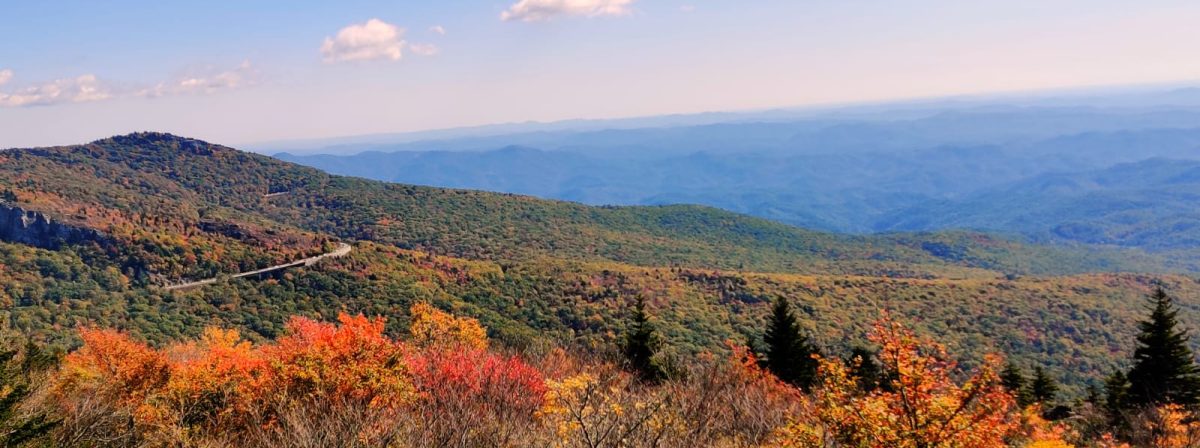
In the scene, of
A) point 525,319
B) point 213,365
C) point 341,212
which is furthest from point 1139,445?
point 341,212

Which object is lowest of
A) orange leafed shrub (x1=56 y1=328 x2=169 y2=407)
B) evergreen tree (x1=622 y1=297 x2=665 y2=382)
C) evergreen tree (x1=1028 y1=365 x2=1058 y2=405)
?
evergreen tree (x1=1028 y1=365 x2=1058 y2=405)

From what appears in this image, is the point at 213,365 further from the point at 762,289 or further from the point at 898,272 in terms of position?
the point at 898,272

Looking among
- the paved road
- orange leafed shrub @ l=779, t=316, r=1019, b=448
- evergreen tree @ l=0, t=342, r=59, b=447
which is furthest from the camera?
the paved road

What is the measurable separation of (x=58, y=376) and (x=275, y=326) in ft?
119

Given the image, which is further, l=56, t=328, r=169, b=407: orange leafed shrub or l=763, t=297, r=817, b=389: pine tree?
l=763, t=297, r=817, b=389: pine tree

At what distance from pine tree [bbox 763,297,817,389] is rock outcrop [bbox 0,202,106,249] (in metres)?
82.6

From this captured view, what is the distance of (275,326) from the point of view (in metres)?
61.6

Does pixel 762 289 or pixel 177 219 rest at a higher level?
pixel 177 219

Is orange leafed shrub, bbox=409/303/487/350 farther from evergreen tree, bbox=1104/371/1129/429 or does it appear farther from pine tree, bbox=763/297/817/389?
evergreen tree, bbox=1104/371/1129/429

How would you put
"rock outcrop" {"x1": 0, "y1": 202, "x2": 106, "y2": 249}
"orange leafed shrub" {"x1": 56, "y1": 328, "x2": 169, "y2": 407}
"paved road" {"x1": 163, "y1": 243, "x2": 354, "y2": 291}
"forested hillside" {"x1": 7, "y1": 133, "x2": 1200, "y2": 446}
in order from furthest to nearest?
"rock outcrop" {"x1": 0, "y1": 202, "x2": 106, "y2": 249}, "paved road" {"x1": 163, "y1": 243, "x2": 354, "y2": 291}, "orange leafed shrub" {"x1": 56, "y1": 328, "x2": 169, "y2": 407}, "forested hillside" {"x1": 7, "y1": 133, "x2": 1200, "y2": 446}

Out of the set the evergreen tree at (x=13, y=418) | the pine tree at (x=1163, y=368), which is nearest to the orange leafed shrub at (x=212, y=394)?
the evergreen tree at (x=13, y=418)

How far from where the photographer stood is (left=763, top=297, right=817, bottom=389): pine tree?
38.8 meters

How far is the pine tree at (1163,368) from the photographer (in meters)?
32.5

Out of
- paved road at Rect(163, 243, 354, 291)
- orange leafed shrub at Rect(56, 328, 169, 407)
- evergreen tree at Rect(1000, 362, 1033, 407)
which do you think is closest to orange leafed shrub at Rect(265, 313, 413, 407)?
orange leafed shrub at Rect(56, 328, 169, 407)
